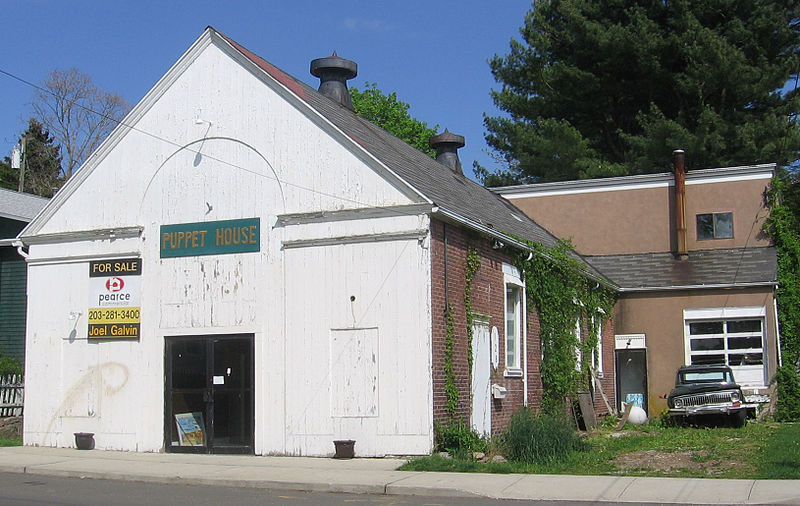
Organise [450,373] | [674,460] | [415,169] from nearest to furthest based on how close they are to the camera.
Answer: [674,460]
[450,373]
[415,169]

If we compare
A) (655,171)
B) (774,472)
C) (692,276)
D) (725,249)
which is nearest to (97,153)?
(774,472)

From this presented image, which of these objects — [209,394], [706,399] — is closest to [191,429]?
[209,394]

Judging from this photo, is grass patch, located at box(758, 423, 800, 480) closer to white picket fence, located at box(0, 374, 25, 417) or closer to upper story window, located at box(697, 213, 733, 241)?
upper story window, located at box(697, 213, 733, 241)

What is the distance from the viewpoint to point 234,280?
1764cm

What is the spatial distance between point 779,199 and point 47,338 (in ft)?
73.3

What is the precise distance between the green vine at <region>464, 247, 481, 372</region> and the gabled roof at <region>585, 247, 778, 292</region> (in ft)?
37.8

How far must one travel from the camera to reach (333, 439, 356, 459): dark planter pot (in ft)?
51.8

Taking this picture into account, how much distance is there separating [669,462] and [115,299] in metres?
11.0

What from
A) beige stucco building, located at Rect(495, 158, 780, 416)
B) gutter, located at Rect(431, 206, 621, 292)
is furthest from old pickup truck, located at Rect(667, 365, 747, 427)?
gutter, located at Rect(431, 206, 621, 292)

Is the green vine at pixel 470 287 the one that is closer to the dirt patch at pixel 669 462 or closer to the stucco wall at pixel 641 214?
the dirt patch at pixel 669 462

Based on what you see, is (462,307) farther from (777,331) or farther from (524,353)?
(777,331)

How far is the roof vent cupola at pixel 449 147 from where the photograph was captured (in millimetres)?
30708

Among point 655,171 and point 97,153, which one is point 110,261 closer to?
point 97,153

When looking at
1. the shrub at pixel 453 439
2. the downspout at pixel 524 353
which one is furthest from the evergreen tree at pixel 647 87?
the shrub at pixel 453 439
